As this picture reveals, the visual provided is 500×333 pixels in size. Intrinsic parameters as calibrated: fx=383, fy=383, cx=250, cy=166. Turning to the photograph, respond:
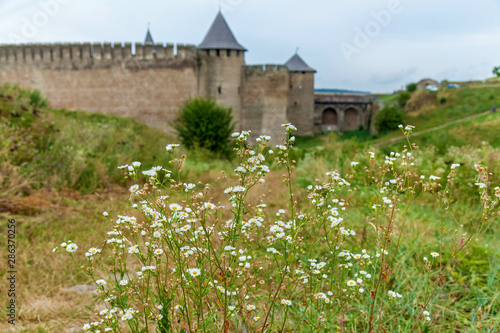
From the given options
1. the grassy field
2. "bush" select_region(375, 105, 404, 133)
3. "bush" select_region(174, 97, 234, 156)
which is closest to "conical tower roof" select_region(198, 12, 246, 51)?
"bush" select_region(174, 97, 234, 156)

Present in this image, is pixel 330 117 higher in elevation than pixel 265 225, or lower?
higher

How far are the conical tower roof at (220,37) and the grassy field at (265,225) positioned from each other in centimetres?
1417

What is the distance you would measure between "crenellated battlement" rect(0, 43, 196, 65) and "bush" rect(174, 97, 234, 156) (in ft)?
34.6

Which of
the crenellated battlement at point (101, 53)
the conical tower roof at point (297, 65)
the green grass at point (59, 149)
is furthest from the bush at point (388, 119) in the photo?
the green grass at point (59, 149)

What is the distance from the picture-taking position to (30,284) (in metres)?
3.21

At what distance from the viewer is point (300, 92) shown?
28.3 metres

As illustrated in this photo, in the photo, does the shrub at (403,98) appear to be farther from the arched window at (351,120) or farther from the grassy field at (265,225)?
the grassy field at (265,225)

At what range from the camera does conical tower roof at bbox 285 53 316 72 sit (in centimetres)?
2823

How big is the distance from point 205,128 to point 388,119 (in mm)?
23003

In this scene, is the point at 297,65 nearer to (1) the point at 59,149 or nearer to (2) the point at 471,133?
(2) the point at 471,133

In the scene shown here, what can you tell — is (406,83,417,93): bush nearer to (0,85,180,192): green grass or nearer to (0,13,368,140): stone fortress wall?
A: (0,13,368,140): stone fortress wall

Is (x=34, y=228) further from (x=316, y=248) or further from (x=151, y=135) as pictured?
(x=151, y=135)

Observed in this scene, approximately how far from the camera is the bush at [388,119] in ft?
107

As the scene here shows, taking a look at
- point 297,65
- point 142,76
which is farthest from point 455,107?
point 142,76
